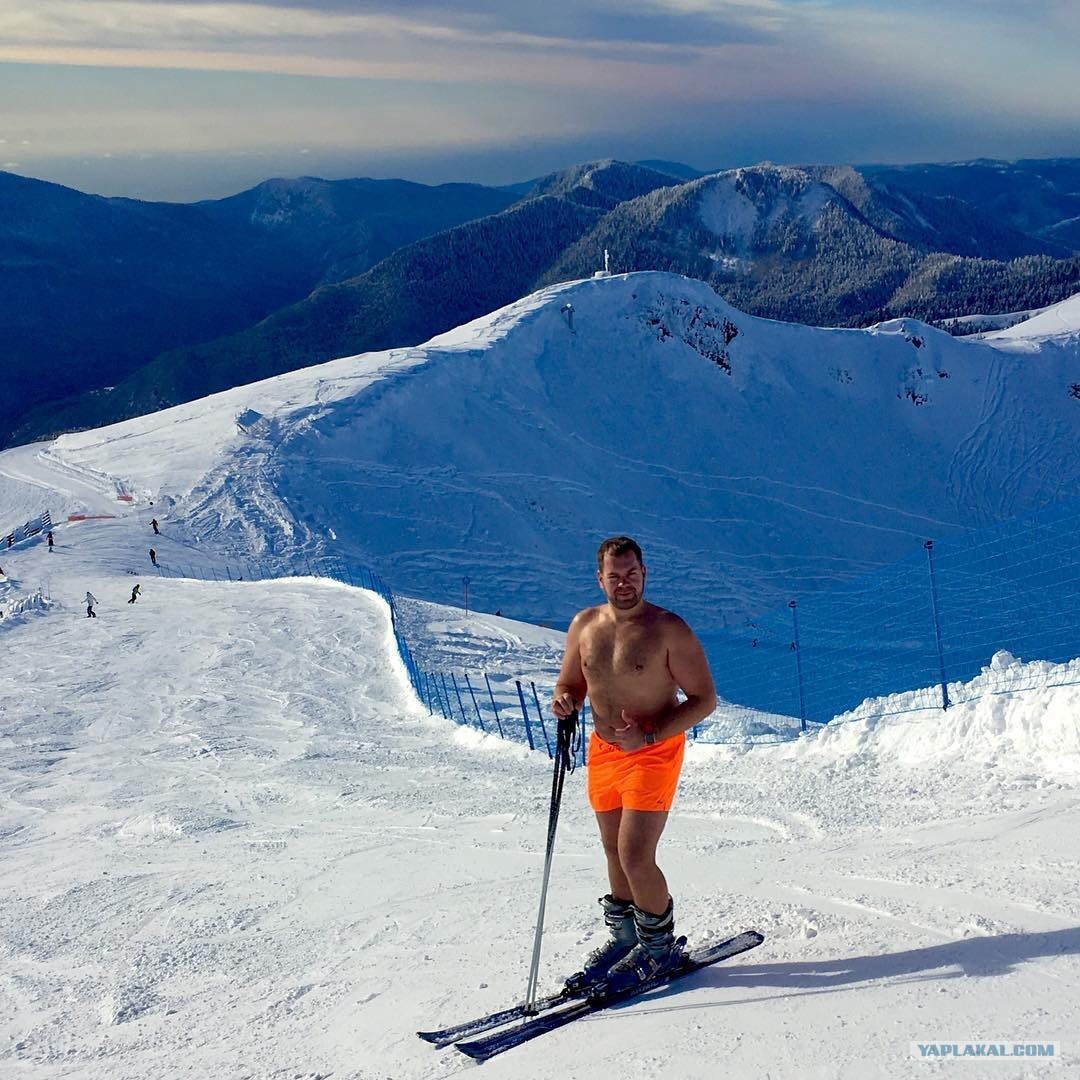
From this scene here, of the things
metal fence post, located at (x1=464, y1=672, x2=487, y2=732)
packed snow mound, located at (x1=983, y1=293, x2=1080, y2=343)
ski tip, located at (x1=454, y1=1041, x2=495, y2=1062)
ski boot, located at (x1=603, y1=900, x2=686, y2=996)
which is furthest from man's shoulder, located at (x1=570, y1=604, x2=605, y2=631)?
packed snow mound, located at (x1=983, y1=293, x2=1080, y2=343)

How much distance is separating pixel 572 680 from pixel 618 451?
147 ft

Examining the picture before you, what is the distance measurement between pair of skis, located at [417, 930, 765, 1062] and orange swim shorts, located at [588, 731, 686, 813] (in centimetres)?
73

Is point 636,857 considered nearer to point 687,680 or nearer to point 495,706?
point 687,680

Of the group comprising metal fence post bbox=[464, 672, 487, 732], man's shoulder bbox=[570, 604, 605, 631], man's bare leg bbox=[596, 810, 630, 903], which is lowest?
metal fence post bbox=[464, 672, 487, 732]

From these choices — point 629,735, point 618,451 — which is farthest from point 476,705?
point 618,451

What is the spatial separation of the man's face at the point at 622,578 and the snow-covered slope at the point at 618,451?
30169 mm

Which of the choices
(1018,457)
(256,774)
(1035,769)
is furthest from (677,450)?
(1035,769)

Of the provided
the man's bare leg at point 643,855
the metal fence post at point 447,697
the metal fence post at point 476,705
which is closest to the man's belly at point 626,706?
the man's bare leg at point 643,855

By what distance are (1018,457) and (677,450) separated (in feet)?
67.0

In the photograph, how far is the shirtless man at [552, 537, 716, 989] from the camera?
4129 millimetres

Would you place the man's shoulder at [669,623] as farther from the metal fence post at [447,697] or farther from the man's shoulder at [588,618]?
the metal fence post at [447,697]

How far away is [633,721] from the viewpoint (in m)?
4.15

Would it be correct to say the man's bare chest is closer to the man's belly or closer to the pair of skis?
the man's belly

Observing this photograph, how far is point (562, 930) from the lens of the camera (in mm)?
5168
